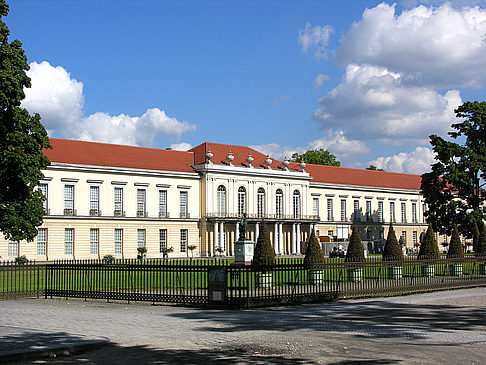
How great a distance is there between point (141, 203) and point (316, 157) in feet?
140

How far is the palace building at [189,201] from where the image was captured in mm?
60812

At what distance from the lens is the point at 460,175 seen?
58625 millimetres

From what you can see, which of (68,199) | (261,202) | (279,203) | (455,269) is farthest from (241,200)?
(455,269)

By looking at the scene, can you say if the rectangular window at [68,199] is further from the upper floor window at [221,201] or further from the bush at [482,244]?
the bush at [482,244]

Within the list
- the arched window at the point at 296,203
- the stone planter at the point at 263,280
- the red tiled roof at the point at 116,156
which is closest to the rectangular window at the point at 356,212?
the arched window at the point at 296,203

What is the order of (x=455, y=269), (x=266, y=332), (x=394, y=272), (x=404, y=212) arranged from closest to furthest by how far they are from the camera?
(x=266, y=332)
(x=394, y=272)
(x=455, y=269)
(x=404, y=212)

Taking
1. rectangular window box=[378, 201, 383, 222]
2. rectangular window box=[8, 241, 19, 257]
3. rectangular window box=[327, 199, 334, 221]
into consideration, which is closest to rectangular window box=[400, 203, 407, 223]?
rectangular window box=[378, 201, 383, 222]

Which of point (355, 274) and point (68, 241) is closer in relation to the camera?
point (355, 274)

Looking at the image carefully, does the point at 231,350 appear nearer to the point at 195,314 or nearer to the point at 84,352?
the point at 84,352

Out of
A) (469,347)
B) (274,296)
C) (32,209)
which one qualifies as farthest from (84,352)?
(32,209)

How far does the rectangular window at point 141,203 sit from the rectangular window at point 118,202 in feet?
6.82

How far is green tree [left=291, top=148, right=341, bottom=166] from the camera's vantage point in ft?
332

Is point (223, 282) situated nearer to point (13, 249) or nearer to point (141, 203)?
point (13, 249)

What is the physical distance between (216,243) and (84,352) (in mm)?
60195
